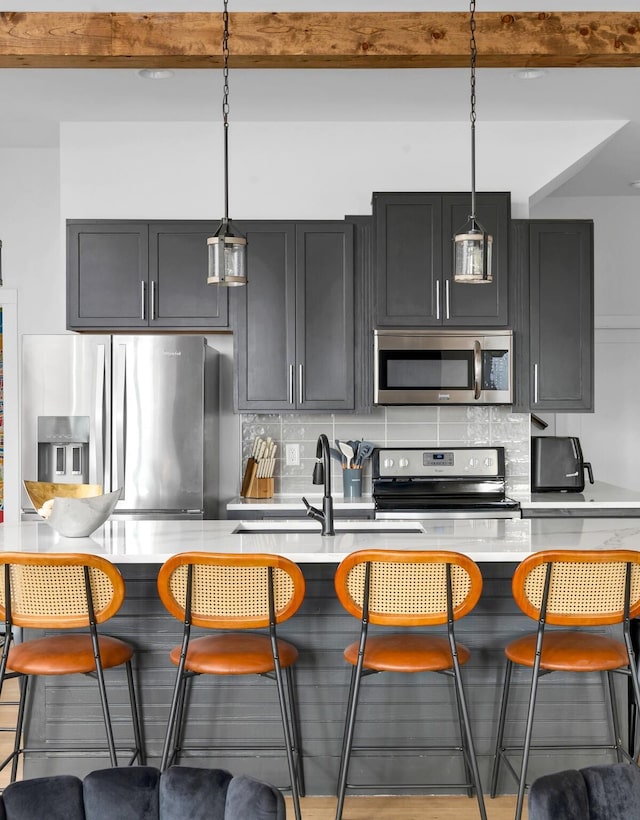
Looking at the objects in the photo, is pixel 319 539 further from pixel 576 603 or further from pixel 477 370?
pixel 477 370

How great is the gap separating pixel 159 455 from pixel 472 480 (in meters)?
1.75

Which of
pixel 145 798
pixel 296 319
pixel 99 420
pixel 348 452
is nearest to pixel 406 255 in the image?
pixel 296 319

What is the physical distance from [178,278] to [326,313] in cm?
83

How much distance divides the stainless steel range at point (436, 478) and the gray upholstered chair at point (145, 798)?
3293mm

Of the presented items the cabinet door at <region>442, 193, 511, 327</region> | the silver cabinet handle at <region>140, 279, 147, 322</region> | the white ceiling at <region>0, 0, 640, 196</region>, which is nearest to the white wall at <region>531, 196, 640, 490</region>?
the white ceiling at <region>0, 0, 640, 196</region>

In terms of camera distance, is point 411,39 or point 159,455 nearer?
point 411,39

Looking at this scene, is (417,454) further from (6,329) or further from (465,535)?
(6,329)

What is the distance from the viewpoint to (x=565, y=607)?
2.60m

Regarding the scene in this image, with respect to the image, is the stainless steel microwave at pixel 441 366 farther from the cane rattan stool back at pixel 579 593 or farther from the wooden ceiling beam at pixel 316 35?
the cane rattan stool back at pixel 579 593

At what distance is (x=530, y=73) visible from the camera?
415 cm

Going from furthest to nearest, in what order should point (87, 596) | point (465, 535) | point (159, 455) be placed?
point (159, 455) < point (465, 535) < point (87, 596)

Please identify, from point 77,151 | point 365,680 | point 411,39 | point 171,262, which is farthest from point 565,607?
point 77,151

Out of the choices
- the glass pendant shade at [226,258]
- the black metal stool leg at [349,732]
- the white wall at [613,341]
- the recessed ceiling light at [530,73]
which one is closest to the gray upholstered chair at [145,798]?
the black metal stool leg at [349,732]

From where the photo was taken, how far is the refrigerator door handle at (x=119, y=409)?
4449mm
